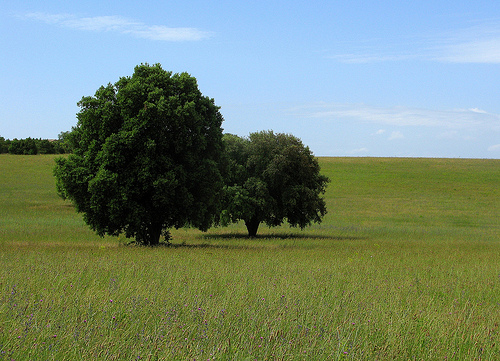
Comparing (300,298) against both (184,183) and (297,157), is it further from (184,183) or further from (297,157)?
(297,157)

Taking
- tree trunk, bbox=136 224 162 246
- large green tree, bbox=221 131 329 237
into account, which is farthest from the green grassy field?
large green tree, bbox=221 131 329 237

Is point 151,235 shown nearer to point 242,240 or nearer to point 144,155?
point 144,155

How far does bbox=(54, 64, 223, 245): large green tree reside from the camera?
23391 millimetres

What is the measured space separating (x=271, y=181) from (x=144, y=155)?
15.2m

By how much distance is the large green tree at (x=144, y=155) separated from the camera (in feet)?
76.7

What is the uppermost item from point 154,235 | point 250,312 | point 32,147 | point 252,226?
point 32,147

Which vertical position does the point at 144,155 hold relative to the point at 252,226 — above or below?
above

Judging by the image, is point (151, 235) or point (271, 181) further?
point (271, 181)

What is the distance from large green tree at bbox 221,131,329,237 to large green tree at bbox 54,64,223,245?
10.1 meters

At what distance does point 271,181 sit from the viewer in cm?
3716

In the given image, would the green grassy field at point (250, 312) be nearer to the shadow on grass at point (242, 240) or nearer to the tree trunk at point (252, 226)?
the shadow on grass at point (242, 240)

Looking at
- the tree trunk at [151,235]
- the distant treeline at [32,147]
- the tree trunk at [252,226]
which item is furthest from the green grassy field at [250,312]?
the distant treeline at [32,147]

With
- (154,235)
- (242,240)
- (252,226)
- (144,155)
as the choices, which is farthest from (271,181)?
→ (144,155)

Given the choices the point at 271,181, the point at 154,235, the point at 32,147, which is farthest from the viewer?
the point at 32,147
